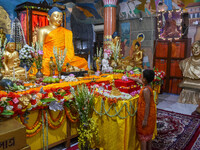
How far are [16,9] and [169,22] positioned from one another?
19.5ft

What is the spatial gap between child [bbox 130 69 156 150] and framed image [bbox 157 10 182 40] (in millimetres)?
5303

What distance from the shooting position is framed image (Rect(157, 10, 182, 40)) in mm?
6688

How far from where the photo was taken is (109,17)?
765 cm

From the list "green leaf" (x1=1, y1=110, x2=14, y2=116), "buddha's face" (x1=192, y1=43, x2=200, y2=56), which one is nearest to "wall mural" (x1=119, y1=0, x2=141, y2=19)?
"buddha's face" (x1=192, y1=43, x2=200, y2=56)

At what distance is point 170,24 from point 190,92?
2.88 m

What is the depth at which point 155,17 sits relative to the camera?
24.1ft

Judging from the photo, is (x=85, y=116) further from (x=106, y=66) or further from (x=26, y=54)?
(x=106, y=66)

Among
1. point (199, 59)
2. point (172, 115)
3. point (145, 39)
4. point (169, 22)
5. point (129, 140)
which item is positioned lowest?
point (172, 115)

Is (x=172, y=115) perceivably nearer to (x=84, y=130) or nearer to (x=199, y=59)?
(x=199, y=59)

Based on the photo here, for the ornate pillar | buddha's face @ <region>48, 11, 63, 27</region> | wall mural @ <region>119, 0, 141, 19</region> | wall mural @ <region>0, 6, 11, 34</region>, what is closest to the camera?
buddha's face @ <region>48, 11, 63, 27</region>

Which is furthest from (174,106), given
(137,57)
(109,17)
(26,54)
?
(109,17)

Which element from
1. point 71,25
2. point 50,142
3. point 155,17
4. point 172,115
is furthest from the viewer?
point 71,25

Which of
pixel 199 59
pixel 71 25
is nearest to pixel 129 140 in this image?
pixel 199 59

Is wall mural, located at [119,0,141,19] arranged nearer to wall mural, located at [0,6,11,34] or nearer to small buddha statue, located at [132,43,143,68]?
small buddha statue, located at [132,43,143,68]
